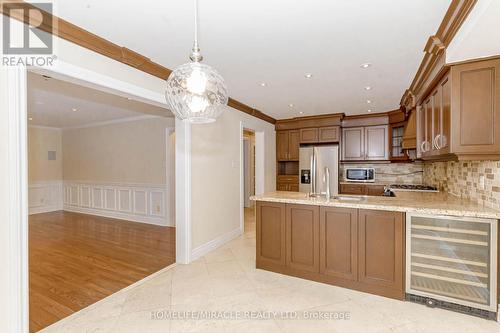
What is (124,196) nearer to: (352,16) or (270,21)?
(270,21)

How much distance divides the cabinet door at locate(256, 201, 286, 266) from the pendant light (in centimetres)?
187

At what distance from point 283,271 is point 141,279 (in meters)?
1.69

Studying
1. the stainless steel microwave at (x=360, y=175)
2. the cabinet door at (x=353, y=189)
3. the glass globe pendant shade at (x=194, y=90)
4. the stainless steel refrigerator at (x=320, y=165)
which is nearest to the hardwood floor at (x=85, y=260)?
the glass globe pendant shade at (x=194, y=90)

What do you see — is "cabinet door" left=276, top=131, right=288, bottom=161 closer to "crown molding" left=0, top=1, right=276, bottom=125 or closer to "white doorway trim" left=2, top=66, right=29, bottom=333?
"crown molding" left=0, top=1, right=276, bottom=125

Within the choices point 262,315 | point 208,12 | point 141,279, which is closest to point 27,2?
point 208,12

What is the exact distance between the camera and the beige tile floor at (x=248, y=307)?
6.71 ft

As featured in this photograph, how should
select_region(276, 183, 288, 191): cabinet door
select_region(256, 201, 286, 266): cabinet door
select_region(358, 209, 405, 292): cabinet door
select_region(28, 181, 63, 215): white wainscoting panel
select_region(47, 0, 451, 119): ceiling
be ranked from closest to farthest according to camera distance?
select_region(47, 0, 451, 119): ceiling
select_region(358, 209, 405, 292): cabinet door
select_region(256, 201, 286, 266): cabinet door
select_region(276, 183, 288, 191): cabinet door
select_region(28, 181, 63, 215): white wainscoting panel

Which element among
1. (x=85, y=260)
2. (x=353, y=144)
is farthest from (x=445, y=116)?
(x=85, y=260)

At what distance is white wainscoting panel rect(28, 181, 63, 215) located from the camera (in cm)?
681

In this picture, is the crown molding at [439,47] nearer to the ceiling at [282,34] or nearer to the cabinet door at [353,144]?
the ceiling at [282,34]

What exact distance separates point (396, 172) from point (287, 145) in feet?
8.48

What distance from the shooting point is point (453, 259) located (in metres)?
2.29

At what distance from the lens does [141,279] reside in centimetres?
292

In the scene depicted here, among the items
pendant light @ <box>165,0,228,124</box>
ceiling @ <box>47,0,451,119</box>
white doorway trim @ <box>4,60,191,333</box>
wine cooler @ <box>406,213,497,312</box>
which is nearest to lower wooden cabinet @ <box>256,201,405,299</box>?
wine cooler @ <box>406,213,497,312</box>
